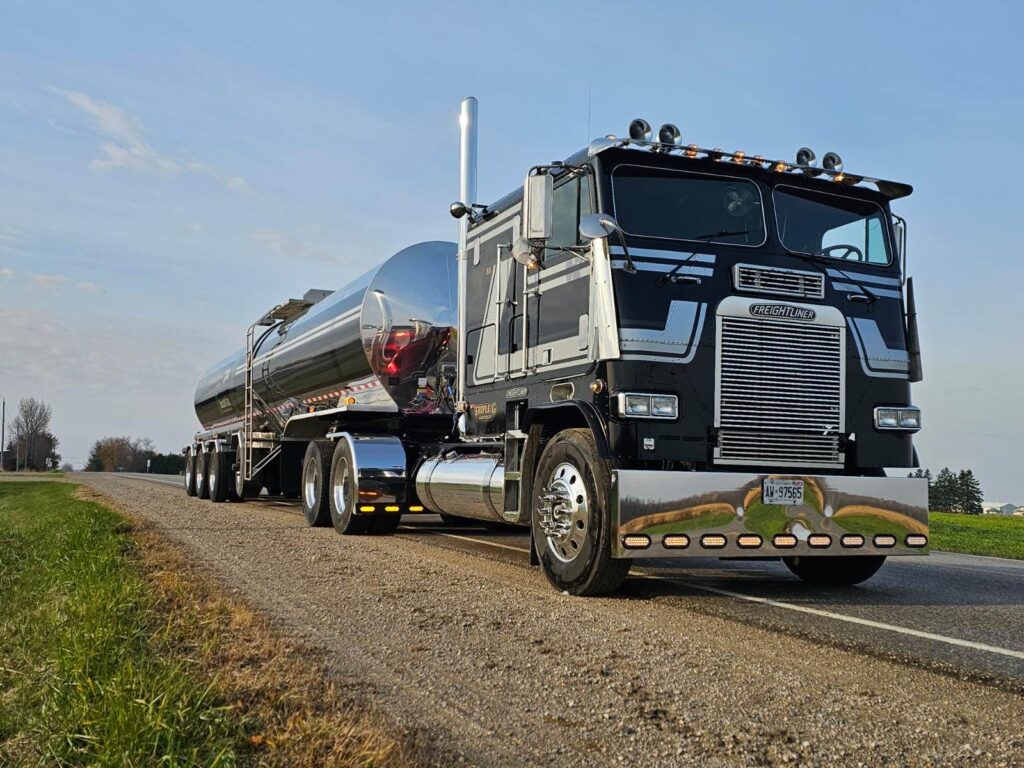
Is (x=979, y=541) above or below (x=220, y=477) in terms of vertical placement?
below

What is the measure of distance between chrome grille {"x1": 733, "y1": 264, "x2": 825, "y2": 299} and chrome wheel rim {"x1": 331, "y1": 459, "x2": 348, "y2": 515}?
6245 mm

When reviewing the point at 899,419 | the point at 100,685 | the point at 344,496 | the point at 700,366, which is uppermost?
the point at 700,366

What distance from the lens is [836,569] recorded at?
24.9 feet

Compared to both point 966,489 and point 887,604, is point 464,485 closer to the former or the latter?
point 887,604

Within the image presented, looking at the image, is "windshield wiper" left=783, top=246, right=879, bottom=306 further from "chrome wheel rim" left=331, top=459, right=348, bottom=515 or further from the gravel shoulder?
"chrome wheel rim" left=331, top=459, right=348, bottom=515

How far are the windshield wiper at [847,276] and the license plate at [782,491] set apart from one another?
1.63m

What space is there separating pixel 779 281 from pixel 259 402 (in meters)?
11.9

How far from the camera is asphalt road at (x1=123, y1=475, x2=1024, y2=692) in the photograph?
479 cm

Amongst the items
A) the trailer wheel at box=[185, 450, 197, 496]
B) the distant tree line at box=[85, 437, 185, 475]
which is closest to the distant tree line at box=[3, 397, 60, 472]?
the distant tree line at box=[85, 437, 185, 475]

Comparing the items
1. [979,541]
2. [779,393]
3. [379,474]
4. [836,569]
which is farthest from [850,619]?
[979,541]

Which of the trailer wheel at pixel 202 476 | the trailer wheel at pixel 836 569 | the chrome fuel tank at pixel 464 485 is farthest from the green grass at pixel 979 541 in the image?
the trailer wheel at pixel 202 476

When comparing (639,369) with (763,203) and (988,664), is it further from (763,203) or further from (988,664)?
(988,664)

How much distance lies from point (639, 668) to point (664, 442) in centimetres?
227

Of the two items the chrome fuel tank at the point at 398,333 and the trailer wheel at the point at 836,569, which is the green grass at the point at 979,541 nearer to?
the trailer wheel at the point at 836,569
